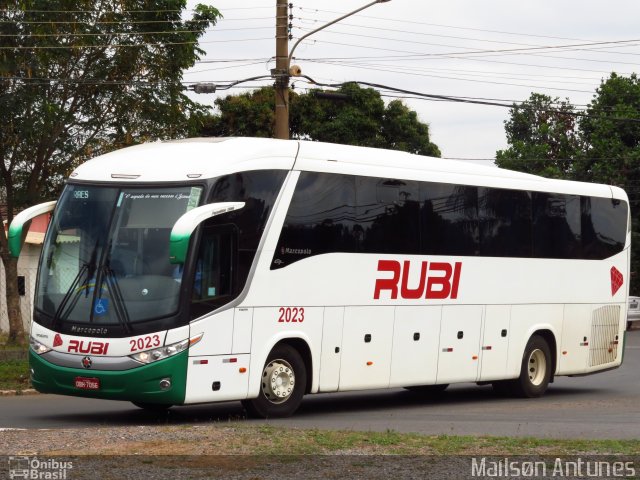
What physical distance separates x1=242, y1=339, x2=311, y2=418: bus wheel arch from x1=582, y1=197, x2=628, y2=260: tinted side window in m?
7.24

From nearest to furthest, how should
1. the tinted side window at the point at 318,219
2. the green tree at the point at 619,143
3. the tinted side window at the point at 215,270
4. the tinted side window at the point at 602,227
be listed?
the tinted side window at the point at 215,270, the tinted side window at the point at 318,219, the tinted side window at the point at 602,227, the green tree at the point at 619,143

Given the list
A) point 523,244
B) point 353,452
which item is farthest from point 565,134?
point 353,452

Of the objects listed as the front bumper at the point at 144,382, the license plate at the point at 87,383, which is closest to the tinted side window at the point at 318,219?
the front bumper at the point at 144,382

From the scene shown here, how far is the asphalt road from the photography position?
1512 cm

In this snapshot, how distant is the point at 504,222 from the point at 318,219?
4.47m

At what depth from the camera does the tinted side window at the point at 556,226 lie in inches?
819

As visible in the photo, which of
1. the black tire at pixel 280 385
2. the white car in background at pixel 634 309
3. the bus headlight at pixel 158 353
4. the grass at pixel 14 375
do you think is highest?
the bus headlight at pixel 158 353

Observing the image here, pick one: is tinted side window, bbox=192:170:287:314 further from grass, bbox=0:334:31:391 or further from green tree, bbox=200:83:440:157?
green tree, bbox=200:83:440:157

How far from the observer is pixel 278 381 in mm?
16172

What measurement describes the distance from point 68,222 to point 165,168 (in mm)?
1386

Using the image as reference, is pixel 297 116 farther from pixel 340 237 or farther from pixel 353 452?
pixel 353 452

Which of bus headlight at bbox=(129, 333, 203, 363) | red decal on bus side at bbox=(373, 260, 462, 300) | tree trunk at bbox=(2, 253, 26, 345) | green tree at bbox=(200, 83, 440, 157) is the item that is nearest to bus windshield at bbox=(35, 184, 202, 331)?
bus headlight at bbox=(129, 333, 203, 363)

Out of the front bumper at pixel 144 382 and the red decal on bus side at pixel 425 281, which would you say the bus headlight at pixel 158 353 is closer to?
the front bumper at pixel 144 382

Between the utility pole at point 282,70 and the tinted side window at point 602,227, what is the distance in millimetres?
5768
